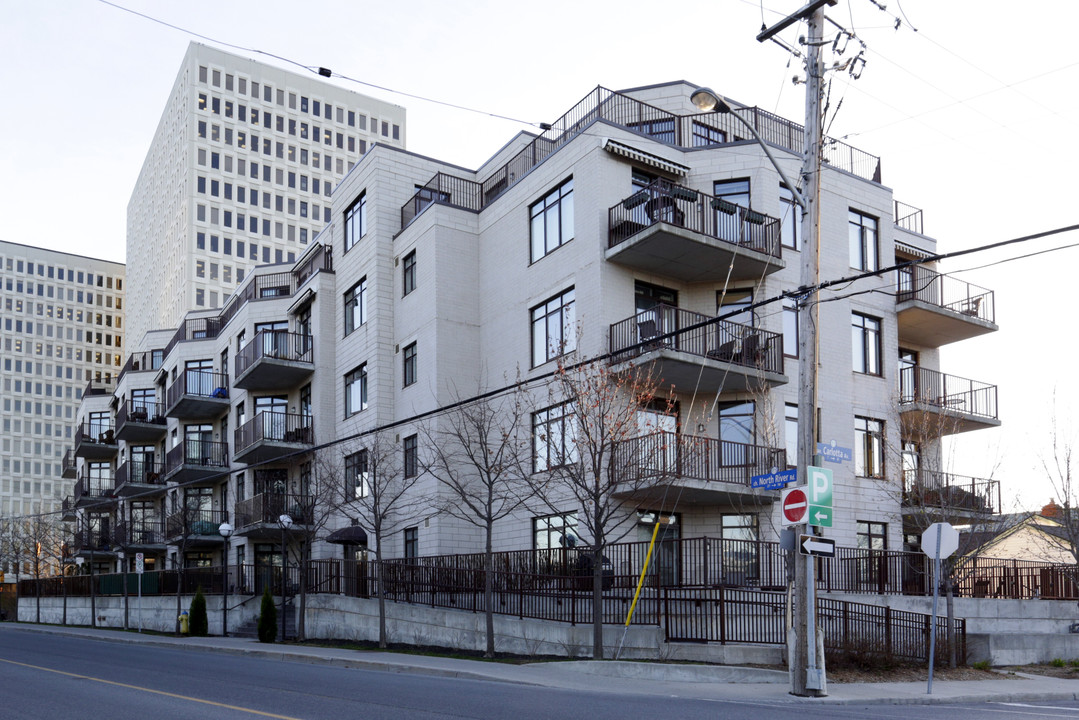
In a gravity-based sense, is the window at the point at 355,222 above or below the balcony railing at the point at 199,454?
above

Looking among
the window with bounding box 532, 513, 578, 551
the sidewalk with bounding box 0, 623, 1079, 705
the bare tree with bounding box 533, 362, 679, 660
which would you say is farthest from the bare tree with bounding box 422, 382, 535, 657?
the sidewalk with bounding box 0, 623, 1079, 705

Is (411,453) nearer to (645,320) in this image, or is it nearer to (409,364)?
(409,364)

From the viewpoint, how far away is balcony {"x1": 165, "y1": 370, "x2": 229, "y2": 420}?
46.8 m

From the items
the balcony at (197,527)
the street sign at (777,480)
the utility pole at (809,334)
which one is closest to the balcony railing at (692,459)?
the street sign at (777,480)

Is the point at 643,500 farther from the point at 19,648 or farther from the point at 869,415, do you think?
the point at 19,648

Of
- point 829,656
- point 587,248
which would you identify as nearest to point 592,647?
point 829,656

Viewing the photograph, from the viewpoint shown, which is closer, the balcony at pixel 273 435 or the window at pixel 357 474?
the window at pixel 357 474

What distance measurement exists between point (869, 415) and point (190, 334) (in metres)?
38.0

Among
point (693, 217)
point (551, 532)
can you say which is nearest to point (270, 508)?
point (551, 532)

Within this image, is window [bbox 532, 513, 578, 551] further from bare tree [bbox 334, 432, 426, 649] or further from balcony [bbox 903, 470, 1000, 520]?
balcony [bbox 903, 470, 1000, 520]

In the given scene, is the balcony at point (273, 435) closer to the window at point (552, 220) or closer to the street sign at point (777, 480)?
the window at point (552, 220)

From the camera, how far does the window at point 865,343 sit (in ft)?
103

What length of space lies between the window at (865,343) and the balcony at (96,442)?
44307 mm

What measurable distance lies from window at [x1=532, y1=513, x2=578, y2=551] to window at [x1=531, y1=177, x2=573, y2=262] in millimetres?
7599
